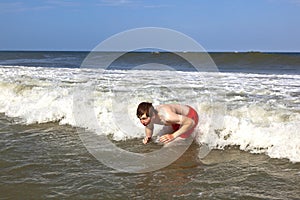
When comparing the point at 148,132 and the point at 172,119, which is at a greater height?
the point at 172,119

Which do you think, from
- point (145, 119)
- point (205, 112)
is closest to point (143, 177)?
point (145, 119)

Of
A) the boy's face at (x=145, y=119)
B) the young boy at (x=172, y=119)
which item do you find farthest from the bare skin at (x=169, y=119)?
the boy's face at (x=145, y=119)

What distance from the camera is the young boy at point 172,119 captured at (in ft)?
16.5

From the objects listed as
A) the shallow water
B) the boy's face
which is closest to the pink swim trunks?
the shallow water

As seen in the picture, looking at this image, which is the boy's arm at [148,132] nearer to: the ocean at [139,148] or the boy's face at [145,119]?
the ocean at [139,148]

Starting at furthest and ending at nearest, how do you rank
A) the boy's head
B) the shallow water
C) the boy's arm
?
the boy's arm, the boy's head, the shallow water

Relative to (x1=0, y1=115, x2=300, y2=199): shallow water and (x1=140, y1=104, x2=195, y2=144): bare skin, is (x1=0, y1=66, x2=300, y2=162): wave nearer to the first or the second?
(x1=0, y1=115, x2=300, y2=199): shallow water

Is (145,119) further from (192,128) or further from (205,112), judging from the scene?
(205,112)

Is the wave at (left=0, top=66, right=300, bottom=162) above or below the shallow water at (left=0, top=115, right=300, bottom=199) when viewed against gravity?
above

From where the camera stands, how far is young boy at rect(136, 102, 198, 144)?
5035mm

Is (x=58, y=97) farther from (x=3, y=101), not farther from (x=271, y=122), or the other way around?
(x=271, y=122)

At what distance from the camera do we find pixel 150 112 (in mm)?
5070

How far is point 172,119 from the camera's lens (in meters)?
5.32

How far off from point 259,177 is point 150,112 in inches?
67.5
